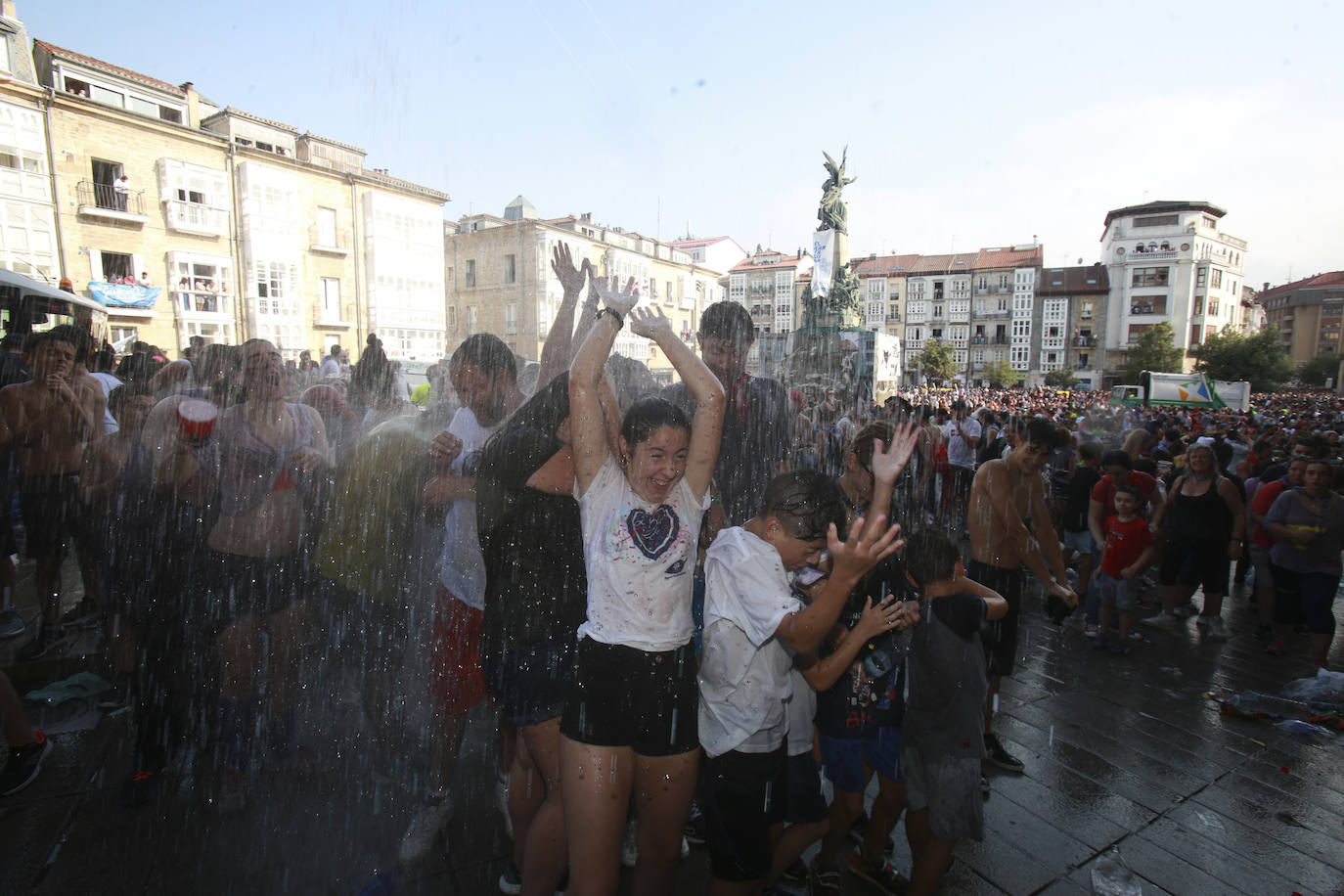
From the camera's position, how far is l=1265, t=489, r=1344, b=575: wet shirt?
16.4 ft

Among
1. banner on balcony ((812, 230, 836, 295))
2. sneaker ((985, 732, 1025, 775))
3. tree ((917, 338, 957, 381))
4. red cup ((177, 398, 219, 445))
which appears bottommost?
sneaker ((985, 732, 1025, 775))

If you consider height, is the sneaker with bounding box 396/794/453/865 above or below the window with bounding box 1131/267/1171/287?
below

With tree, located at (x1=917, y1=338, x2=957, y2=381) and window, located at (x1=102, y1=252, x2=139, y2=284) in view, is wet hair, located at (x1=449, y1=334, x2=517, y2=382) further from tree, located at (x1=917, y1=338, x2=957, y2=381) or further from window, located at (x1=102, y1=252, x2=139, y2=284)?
tree, located at (x1=917, y1=338, x2=957, y2=381)

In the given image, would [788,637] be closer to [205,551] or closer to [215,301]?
[205,551]

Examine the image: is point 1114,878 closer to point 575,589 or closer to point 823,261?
point 575,589

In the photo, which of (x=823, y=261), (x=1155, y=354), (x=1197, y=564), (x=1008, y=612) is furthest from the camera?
(x=1155, y=354)

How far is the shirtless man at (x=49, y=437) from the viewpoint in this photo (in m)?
3.74

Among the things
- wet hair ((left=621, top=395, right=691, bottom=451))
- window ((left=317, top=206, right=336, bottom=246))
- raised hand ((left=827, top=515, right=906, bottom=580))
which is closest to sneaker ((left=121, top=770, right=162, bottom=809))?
wet hair ((left=621, top=395, right=691, bottom=451))

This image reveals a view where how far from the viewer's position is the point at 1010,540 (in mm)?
3777

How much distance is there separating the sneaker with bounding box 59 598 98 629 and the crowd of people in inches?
2.0

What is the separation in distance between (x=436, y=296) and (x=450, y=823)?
110ft

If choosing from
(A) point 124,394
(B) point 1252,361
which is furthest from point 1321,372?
(A) point 124,394

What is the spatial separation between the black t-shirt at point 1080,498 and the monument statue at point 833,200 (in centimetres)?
2633

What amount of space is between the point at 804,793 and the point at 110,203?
31.4 metres
